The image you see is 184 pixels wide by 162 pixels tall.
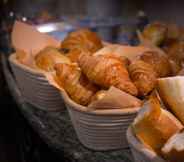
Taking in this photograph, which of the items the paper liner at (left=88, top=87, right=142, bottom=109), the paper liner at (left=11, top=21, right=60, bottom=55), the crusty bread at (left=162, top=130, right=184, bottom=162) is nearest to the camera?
the crusty bread at (left=162, top=130, right=184, bottom=162)

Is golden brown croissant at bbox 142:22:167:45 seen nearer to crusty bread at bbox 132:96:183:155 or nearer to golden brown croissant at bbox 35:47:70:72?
golden brown croissant at bbox 35:47:70:72

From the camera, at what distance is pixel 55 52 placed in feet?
3.45

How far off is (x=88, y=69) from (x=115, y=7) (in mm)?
1328

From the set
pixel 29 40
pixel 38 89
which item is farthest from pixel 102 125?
pixel 29 40

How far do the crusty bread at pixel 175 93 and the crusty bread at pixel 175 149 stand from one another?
79 mm

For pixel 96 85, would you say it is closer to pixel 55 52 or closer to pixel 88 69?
pixel 88 69

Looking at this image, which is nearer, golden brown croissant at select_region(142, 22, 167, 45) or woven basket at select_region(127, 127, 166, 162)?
woven basket at select_region(127, 127, 166, 162)

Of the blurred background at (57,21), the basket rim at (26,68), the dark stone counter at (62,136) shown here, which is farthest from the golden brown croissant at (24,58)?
the blurred background at (57,21)

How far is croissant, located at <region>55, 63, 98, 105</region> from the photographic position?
31.2 inches

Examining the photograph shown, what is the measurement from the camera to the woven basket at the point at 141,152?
20.5 inches

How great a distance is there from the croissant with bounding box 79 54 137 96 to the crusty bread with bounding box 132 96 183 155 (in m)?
0.20

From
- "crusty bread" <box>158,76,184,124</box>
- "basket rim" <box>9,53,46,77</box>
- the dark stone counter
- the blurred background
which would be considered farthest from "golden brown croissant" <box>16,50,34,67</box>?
"crusty bread" <box>158,76,184,124</box>

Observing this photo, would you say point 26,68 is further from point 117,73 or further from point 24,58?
point 117,73

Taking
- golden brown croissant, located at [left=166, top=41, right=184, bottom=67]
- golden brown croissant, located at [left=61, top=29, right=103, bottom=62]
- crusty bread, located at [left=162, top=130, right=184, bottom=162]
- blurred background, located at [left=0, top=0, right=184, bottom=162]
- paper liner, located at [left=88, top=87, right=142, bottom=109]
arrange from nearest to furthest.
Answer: crusty bread, located at [left=162, top=130, right=184, bottom=162] < paper liner, located at [left=88, top=87, right=142, bottom=109] < golden brown croissant, located at [left=166, top=41, right=184, bottom=67] < golden brown croissant, located at [left=61, top=29, right=103, bottom=62] < blurred background, located at [left=0, top=0, right=184, bottom=162]
